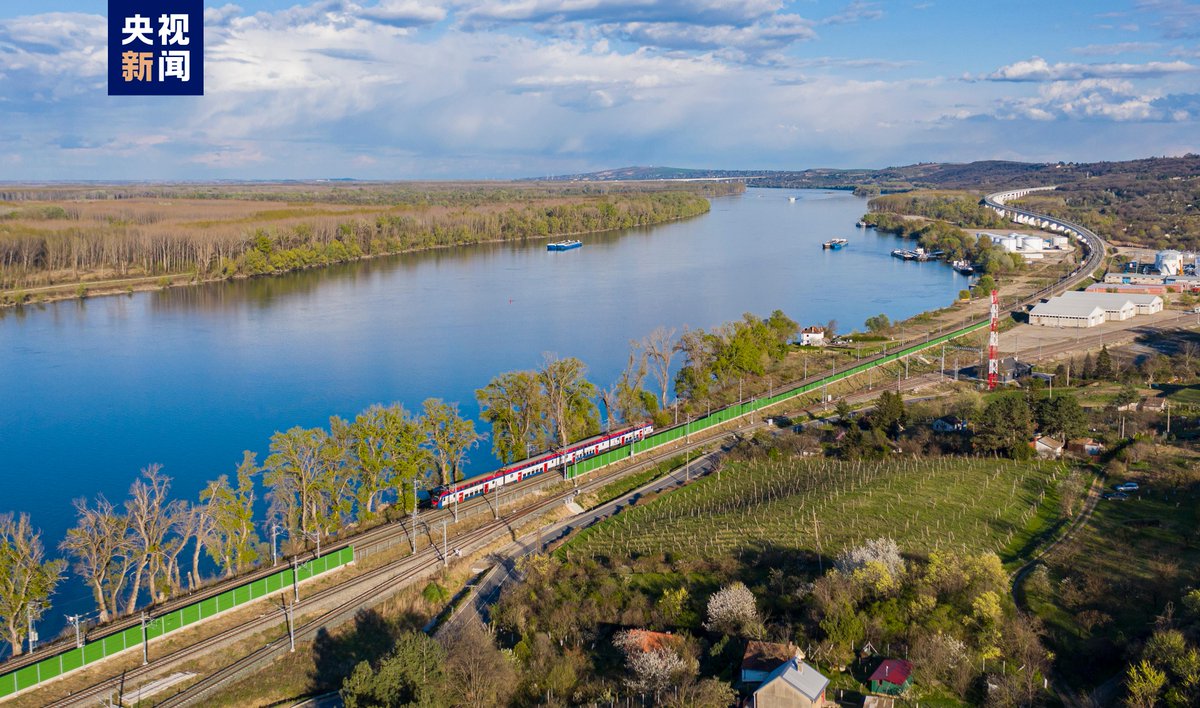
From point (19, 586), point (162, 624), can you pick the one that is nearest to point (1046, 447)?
point (162, 624)

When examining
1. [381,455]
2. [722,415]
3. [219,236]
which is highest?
[219,236]

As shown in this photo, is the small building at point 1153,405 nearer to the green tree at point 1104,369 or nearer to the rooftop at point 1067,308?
the green tree at point 1104,369

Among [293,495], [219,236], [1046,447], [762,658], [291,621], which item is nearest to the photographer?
[762,658]

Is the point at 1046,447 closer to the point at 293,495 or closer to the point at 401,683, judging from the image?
the point at 401,683

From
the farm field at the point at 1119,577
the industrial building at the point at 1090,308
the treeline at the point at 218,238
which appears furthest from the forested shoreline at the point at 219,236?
the farm field at the point at 1119,577

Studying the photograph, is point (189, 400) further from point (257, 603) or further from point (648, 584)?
point (648, 584)

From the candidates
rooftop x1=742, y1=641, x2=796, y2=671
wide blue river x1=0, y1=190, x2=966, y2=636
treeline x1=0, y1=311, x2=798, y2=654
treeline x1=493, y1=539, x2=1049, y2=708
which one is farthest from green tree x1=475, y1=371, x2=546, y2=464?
rooftop x1=742, y1=641, x2=796, y2=671

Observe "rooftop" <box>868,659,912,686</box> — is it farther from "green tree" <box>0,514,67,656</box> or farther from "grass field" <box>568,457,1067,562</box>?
"green tree" <box>0,514,67,656</box>
